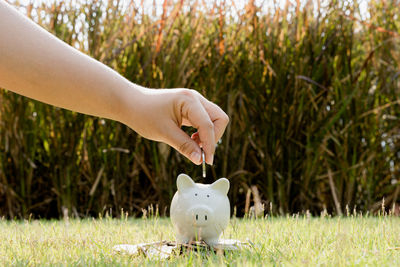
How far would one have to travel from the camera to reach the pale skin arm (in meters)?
1.26

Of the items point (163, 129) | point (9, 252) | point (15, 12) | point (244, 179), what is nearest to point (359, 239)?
point (163, 129)

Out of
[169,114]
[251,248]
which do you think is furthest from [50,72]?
[251,248]

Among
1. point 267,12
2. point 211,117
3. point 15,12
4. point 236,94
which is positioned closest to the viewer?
point 15,12

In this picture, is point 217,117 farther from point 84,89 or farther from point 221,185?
point 84,89

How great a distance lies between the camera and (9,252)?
150cm

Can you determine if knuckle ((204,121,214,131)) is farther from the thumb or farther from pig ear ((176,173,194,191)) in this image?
pig ear ((176,173,194,191))

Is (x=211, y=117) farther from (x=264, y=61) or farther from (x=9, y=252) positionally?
(x=264, y=61)

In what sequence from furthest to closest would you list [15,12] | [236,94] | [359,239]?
[236,94] < [359,239] < [15,12]

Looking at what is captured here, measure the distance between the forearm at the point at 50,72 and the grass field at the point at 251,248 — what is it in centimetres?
40

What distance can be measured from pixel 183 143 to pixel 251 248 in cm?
37

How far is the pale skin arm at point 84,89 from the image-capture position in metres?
1.26

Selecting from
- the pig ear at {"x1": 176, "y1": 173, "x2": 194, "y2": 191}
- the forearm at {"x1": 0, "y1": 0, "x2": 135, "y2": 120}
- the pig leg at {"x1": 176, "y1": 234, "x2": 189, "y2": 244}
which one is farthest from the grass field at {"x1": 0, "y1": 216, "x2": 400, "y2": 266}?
the forearm at {"x1": 0, "y1": 0, "x2": 135, "y2": 120}

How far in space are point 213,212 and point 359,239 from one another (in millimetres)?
491

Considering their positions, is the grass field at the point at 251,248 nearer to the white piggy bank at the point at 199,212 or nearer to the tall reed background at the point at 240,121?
the white piggy bank at the point at 199,212
